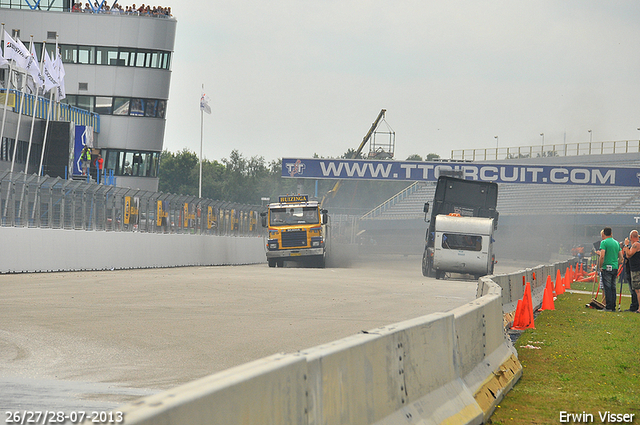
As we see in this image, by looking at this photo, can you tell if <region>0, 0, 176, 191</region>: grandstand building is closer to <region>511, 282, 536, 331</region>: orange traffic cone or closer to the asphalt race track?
the asphalt race track

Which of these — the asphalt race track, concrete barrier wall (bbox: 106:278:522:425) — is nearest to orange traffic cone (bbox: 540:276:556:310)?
the asphalt race track

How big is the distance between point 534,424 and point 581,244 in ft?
254

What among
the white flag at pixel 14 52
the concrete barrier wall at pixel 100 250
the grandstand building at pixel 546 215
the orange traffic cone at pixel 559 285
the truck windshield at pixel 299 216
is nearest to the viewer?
the concrete barrier wall at pixel 100 250

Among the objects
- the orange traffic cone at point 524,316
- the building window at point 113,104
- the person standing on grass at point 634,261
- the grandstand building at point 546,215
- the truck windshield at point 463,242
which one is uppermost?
the building window at point 113,104

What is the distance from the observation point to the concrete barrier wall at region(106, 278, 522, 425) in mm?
3000

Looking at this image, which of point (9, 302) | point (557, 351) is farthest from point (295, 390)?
point (9, 302)

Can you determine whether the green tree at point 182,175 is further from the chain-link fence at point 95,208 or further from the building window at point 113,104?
the chain-link fence at point 95,208

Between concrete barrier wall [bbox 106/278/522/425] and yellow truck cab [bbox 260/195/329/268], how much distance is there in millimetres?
27817

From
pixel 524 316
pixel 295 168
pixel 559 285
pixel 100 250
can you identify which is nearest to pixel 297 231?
pixel 100 250

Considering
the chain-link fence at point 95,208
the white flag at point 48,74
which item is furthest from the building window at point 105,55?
the chain-link fence at point 95,208

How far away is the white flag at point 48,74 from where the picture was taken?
1584 inches

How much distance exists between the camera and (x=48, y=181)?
22766mm

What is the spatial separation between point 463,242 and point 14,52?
67.6 ft

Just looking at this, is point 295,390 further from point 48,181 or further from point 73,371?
point 48,181
